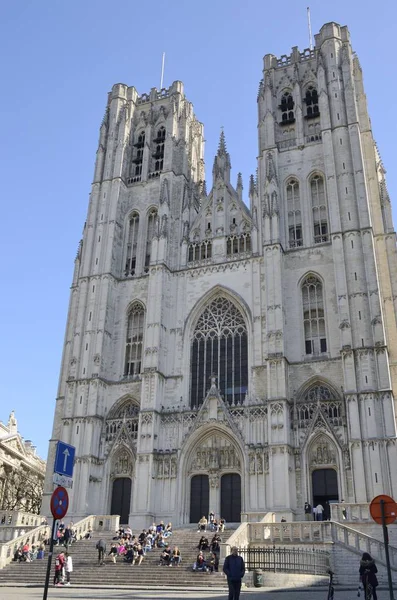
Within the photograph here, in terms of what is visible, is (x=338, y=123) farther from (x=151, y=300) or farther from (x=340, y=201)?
(x=151, y=300)

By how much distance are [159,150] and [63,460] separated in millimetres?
37988

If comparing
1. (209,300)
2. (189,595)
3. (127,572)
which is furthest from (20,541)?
(209,300)

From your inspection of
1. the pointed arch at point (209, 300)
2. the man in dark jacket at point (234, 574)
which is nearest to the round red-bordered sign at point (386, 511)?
the man in dark jacket at point (234, 574)

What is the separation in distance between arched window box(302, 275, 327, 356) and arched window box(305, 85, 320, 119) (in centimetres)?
1314

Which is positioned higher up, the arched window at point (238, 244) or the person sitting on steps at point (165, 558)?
the arched window at point (238, 244)

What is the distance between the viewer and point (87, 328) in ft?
128

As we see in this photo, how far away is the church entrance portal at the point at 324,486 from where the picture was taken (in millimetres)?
30500

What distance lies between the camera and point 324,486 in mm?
30719

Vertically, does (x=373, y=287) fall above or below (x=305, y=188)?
below

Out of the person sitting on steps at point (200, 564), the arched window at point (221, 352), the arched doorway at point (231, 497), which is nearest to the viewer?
the person sitting on steps at point (200, 564)

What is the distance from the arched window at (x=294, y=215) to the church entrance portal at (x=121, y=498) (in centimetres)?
1754

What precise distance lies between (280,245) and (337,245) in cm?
347

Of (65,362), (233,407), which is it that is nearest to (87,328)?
(65,362)

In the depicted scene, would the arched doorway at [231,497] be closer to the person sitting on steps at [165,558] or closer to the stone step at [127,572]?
the stone step at [127,572]
